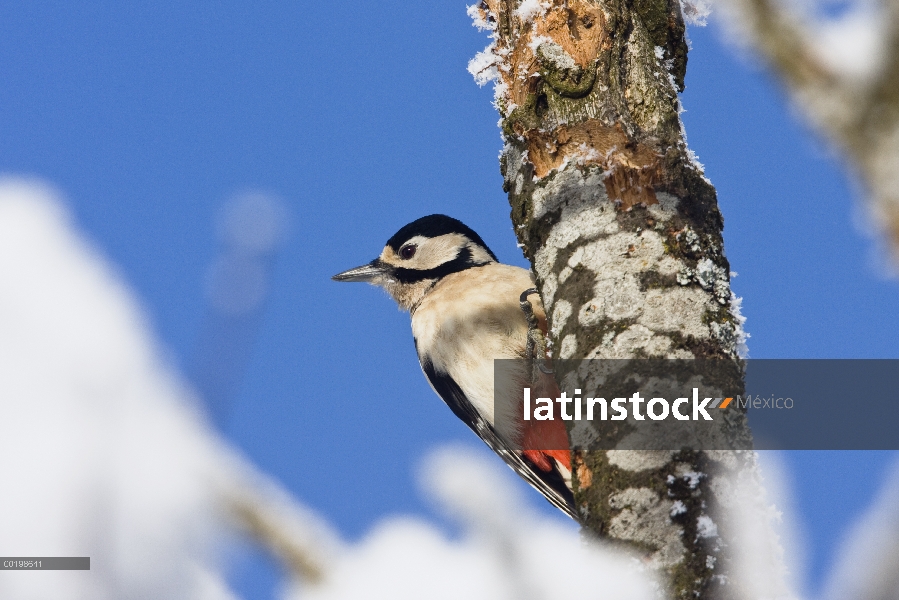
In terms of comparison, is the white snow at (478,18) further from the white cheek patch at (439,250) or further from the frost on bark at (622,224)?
the white cheek patch at (439,250)

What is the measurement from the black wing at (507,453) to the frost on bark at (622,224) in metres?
1.85

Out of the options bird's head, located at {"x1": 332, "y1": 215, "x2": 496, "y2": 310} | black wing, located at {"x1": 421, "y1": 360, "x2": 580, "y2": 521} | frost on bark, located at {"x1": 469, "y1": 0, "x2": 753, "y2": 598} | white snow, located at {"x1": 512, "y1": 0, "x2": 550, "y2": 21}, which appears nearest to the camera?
frost on bark, located at {"x1": 469, "y1": 0, "x2": 753, "y2": 598}

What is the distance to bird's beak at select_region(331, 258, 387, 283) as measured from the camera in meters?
5.11

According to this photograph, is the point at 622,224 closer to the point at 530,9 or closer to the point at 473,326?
the point at 530,9

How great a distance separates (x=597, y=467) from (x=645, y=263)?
0.54 m

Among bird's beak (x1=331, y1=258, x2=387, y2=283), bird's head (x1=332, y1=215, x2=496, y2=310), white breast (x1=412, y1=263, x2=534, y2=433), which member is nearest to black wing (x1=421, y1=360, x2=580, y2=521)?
white breast (x1=412, y1=263, x2=534, y2=433)

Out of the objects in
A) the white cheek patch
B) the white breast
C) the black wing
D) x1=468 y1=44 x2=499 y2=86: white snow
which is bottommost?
the black wing

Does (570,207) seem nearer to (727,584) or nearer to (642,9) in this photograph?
(642,9)

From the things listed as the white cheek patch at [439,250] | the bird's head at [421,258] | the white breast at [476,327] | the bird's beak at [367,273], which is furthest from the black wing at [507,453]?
the bird's beak at [367,273]

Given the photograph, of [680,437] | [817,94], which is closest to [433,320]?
[680,437]

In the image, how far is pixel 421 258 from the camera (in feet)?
16.5

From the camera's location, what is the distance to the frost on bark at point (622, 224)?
6.60 feet

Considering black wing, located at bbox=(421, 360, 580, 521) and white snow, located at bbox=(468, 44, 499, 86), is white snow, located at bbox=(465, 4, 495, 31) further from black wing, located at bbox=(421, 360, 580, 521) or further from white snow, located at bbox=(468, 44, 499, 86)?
black wing, located at bbox=(421, 360, 580, 521)

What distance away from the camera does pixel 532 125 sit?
9.10 feet
